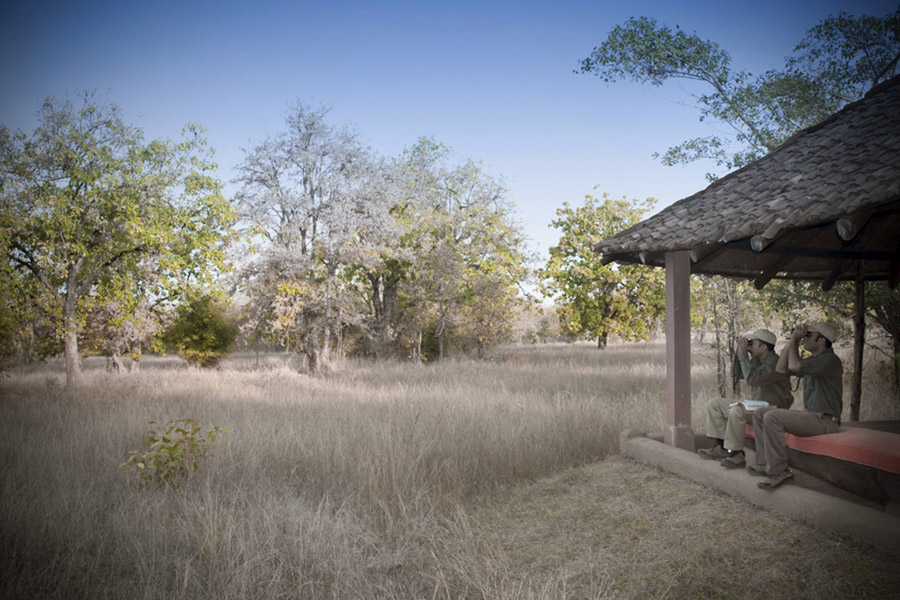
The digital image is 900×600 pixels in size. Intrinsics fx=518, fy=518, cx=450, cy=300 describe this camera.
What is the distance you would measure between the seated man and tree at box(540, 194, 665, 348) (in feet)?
53.2

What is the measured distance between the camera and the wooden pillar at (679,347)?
18.7 feet

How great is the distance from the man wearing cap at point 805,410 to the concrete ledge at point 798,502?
0.13m

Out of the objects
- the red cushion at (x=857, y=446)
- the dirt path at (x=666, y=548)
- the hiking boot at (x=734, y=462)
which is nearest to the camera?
the dirt path at (x=666, y=548)

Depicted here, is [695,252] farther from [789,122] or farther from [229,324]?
[229,324]

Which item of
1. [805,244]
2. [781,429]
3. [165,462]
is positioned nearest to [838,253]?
[805,244]

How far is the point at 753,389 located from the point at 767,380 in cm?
26

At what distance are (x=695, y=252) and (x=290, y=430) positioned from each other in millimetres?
6171

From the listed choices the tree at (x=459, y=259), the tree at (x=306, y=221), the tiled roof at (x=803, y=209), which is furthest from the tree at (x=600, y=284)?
the tiled roof at (x=803, y=209)

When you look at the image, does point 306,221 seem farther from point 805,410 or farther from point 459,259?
point 805,410

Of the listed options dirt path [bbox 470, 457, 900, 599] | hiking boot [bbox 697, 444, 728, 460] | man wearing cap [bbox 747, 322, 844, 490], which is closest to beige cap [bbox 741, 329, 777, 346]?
man wearing cap [bbox 747, 322, 844, 490]

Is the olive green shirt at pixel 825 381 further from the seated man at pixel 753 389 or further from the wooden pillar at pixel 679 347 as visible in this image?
the wooden pillar at pixel 679 347

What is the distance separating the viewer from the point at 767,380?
5289mm

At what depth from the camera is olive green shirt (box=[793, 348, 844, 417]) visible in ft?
15.7

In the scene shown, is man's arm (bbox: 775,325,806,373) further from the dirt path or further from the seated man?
the dirt path
